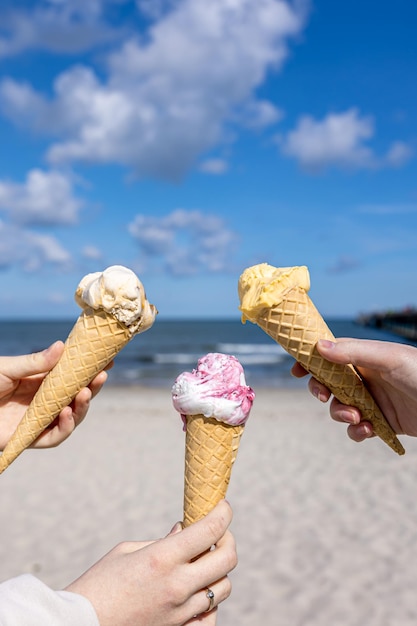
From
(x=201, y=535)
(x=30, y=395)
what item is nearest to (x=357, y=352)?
(x=201, y=535)

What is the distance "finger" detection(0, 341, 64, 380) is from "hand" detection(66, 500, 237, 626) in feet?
3.67

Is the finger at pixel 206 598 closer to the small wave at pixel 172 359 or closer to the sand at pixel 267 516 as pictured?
the sand at pixel 267 516

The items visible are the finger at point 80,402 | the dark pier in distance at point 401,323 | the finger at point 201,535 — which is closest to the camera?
the finger at point 201,535

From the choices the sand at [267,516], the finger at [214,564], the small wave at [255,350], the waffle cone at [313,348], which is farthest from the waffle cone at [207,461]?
the small wave at [255,350]

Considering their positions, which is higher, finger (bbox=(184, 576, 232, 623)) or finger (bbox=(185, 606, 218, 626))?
finger (bbox=(184, 576, 232, 623))

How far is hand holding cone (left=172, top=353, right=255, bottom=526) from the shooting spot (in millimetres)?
2422

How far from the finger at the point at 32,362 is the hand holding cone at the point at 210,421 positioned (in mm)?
749

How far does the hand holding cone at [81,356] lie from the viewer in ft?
8.85

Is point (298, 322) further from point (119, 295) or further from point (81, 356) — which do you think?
point (81, 356)

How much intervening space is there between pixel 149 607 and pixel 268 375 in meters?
22.2

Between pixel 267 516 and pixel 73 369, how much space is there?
4812 mm

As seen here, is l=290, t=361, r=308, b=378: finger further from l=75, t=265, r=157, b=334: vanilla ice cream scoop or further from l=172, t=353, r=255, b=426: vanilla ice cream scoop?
l=75, t=265, r=157, b=334: vanilla ice cream scoop

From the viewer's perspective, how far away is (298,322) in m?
2.72

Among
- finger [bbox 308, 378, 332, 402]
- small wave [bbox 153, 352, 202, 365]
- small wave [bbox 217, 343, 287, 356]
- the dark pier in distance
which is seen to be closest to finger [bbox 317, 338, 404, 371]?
finger [bbox 308, 378, 332, 402]
